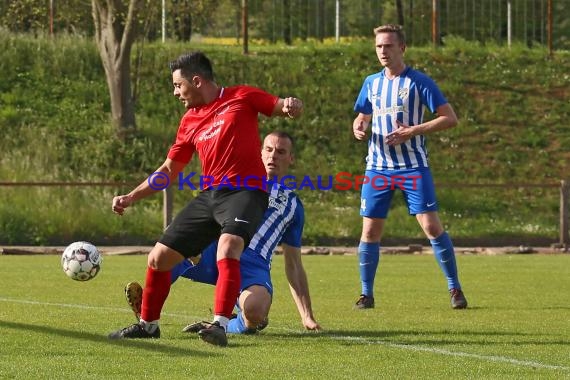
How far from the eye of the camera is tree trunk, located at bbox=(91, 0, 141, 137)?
28281mm

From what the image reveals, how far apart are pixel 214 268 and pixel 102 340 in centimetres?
125

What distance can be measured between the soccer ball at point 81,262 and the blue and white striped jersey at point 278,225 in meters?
1.69

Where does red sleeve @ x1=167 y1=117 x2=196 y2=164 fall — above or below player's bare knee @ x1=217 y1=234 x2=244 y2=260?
above

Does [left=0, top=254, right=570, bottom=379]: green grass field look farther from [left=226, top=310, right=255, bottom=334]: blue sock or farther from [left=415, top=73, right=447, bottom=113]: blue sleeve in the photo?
[left=415, top=73, right=447, bottom=113]: blue sleeve

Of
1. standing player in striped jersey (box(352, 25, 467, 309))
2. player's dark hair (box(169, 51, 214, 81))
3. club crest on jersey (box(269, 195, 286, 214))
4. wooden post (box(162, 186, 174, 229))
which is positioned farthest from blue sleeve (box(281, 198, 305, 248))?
wooden post (box(162, 186, 174, 229))

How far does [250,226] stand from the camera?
313 inches

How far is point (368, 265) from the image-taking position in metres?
11.2

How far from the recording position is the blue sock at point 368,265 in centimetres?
1107

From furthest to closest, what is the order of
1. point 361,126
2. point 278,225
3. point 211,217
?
point 361,126, point 278,225, point 211,217

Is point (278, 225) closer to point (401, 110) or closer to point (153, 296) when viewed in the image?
point (153, 296)

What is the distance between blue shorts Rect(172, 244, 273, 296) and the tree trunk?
64.4 feet

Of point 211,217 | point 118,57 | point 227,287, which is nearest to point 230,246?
point 227,287

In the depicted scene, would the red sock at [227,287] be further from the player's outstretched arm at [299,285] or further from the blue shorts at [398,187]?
the blue shorts at [398,187]

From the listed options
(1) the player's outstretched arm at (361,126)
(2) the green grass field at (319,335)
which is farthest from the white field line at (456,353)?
(1) the player's outstretched arm at (361,126)
